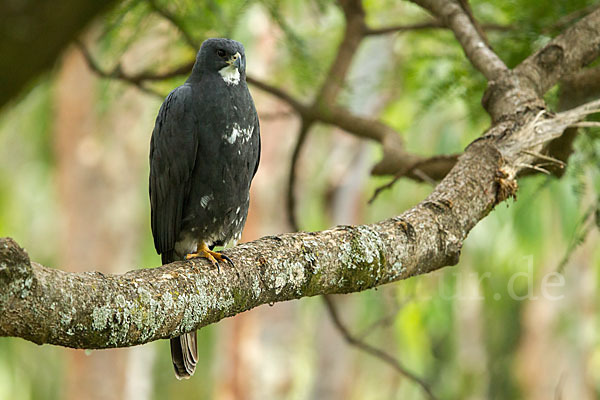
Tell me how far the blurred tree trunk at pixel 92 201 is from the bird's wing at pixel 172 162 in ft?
19.8

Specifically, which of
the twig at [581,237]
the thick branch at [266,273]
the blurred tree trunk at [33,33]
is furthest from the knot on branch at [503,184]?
the blurred tree trunk at [33,33]

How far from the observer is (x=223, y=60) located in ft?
11.6

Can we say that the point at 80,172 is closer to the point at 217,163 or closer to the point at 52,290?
the point at 217,163

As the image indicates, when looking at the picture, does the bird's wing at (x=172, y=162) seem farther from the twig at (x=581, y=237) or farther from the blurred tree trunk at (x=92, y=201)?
the blurred tree trunk at (x=92, y=201)

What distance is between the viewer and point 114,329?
1834 mm

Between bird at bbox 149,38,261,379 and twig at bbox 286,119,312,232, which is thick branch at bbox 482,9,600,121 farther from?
twig at bbox 286,119,312,232

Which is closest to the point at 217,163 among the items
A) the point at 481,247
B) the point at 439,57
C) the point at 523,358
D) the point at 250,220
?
the point at 439,57

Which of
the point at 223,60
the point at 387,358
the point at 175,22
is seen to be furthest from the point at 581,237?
the point at 175,22

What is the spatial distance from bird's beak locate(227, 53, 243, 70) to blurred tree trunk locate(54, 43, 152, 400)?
6.11 m

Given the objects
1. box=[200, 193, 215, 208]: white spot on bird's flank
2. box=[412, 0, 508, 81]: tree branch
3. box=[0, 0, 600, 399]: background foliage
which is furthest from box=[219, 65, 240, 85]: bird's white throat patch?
box=[412, 0, 508, 81]: tree branch

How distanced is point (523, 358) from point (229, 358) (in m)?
8.23

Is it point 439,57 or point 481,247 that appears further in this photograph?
point 481,247

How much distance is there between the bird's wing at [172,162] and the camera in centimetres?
341

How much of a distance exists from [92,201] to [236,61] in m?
6.53
